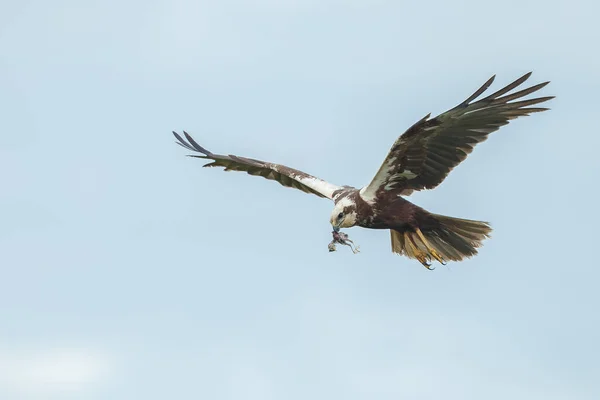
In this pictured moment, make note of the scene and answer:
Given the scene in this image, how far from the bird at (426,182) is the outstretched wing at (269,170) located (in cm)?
2

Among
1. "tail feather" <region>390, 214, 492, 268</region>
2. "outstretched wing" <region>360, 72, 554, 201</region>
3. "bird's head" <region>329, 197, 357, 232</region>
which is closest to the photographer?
"outstretched wing" <region>360, 72, 554, 201</region>

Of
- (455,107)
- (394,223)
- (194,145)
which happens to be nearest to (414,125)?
(455,107)

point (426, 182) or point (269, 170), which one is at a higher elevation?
point (269, 170)

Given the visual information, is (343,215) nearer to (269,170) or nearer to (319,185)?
(319,185)

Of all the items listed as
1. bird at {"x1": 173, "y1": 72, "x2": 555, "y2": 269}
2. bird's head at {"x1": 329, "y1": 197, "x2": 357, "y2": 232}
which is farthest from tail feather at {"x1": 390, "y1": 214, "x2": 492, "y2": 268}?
bird's head at {"x1": 329, "y1": 197, "x2": 357, "y2": 232}

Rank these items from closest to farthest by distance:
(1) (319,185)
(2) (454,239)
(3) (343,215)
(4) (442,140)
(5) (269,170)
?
(4) (442,140)
(3) (343,215)
(2) (454,239)
(1) (319,185)
(5) (269,170)

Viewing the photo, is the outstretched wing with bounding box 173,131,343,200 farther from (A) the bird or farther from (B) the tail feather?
(B) the tail feather

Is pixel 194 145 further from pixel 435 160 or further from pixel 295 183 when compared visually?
pixel 435 160

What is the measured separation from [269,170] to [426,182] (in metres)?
2.97

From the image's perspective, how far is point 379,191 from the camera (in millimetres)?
15234

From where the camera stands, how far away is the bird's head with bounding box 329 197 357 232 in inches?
594

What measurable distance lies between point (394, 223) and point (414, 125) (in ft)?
5.48

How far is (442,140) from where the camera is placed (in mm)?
14758

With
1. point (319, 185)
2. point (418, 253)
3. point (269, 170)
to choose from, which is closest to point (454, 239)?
point (418, 253)
